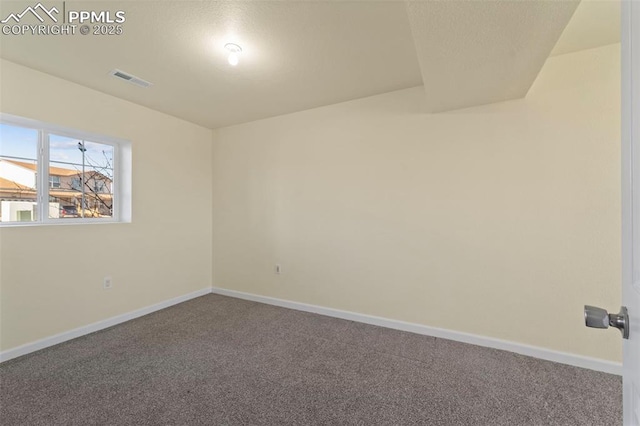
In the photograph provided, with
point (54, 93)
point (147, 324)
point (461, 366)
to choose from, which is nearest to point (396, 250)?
point (461, 366)

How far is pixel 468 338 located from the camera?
2438 millimetres

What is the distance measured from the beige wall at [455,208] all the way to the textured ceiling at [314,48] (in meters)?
0.32

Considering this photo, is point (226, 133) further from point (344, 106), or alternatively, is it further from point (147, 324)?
point (147, 324)

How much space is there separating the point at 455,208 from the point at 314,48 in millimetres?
1850

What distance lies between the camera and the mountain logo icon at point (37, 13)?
165cm

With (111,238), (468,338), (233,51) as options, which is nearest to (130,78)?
(233,51)

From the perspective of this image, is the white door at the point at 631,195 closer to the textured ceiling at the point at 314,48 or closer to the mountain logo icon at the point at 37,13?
the textured ceiling at the point at 314,48

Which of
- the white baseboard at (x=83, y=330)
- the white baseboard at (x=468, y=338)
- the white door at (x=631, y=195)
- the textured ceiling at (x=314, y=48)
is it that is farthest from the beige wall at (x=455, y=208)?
the white door at (x=631, y=195)

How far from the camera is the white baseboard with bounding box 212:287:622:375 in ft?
6.68

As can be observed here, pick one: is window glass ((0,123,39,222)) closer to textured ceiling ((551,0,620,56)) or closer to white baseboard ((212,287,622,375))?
white baseboard ((212,287,622,375))

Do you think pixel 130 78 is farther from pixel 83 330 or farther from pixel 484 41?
pixel 484 41

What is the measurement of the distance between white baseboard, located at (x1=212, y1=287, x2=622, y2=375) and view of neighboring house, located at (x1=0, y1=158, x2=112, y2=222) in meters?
2.21

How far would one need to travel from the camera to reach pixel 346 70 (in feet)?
7.68

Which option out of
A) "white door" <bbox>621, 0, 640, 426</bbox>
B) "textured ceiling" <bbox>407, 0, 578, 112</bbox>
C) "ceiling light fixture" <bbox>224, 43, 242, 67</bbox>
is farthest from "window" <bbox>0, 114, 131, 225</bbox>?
"white door" <bbox>621, 0, 640, 426</bbox>
